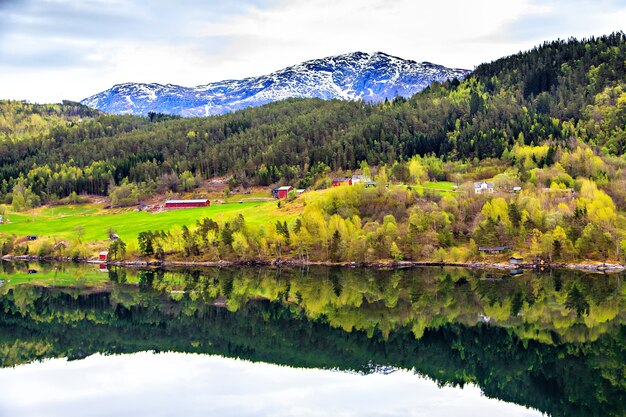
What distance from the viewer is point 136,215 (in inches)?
5822

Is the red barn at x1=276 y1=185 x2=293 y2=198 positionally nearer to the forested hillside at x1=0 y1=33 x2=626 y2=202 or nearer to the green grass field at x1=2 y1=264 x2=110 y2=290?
the forested hillside at x1=0 y1=33 x2=626 y2=202

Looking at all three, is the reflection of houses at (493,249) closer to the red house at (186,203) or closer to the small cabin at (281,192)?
the small cabin at (281,192)

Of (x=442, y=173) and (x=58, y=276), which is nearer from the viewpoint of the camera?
(x=58, y=276)

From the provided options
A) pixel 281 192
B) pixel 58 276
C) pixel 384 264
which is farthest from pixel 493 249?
pixel 58 276

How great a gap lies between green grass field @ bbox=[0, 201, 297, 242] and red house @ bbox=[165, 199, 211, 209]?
4.38 meters

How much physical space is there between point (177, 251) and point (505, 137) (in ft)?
270

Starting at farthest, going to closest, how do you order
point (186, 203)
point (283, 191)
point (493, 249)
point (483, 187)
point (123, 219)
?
point (186, 203), point (283, 191), point (123, 219), point (483, 187), point (493, 249)

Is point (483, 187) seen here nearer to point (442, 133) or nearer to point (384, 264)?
point (384, 264)

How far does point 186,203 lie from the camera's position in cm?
15425

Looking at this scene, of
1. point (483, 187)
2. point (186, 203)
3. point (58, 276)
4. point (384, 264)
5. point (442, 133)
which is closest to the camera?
point (384, 264)

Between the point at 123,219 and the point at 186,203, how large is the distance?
16.4m

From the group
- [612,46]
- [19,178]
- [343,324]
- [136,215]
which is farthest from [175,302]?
[612,46]

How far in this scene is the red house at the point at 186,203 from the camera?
501 ft

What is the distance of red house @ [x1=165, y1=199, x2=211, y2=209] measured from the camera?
6009 inches
